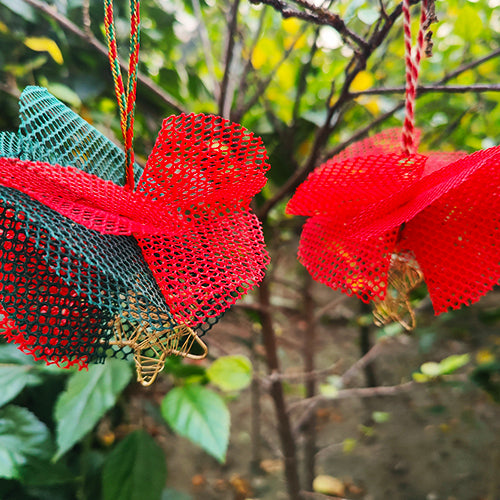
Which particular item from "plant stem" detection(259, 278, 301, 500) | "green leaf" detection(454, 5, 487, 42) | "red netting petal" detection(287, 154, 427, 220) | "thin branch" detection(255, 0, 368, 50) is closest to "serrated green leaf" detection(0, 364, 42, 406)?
"plant stem" detection(259, 278, 301, 500)

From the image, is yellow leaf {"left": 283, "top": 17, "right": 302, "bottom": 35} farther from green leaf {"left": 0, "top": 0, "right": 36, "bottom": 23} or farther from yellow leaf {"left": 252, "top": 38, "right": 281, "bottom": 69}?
green leaf {"left": 0, "top": 0, "right": 36, "bottom": 23}

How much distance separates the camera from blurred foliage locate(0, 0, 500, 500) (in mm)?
569

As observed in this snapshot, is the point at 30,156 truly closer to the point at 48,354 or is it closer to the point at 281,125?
the point at 48,354

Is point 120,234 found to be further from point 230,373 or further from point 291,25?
point 291,25

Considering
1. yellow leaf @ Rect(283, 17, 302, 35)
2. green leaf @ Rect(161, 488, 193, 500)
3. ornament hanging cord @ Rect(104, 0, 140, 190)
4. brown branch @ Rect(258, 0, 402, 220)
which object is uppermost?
yellow leaf @ Rect(283, 17, 302, 35)

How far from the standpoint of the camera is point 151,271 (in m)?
0.29

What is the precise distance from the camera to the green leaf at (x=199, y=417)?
0.54m

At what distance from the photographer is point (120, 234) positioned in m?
0.27

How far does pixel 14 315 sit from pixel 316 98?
0.75 m

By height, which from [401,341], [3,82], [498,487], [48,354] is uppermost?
[3,82]

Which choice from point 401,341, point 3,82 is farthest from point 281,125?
point 401,341

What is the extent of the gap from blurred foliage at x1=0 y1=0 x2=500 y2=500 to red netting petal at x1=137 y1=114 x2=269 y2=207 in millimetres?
236

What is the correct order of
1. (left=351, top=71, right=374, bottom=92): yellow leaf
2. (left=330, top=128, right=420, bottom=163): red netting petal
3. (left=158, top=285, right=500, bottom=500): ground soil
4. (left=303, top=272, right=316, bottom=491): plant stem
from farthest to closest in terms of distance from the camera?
(left=158, top=285, right=500, bottom=500): ground soil → (left=303, top=272, right=316, bottom=491): plant stem → (left=351, top=71, right=374, bottom=92): yellow leaf → (left=330, top=128, right=420, bottom=163): red netting petal

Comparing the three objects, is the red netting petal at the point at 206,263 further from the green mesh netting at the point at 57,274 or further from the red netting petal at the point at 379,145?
the red netting petal at the point at 379,145
